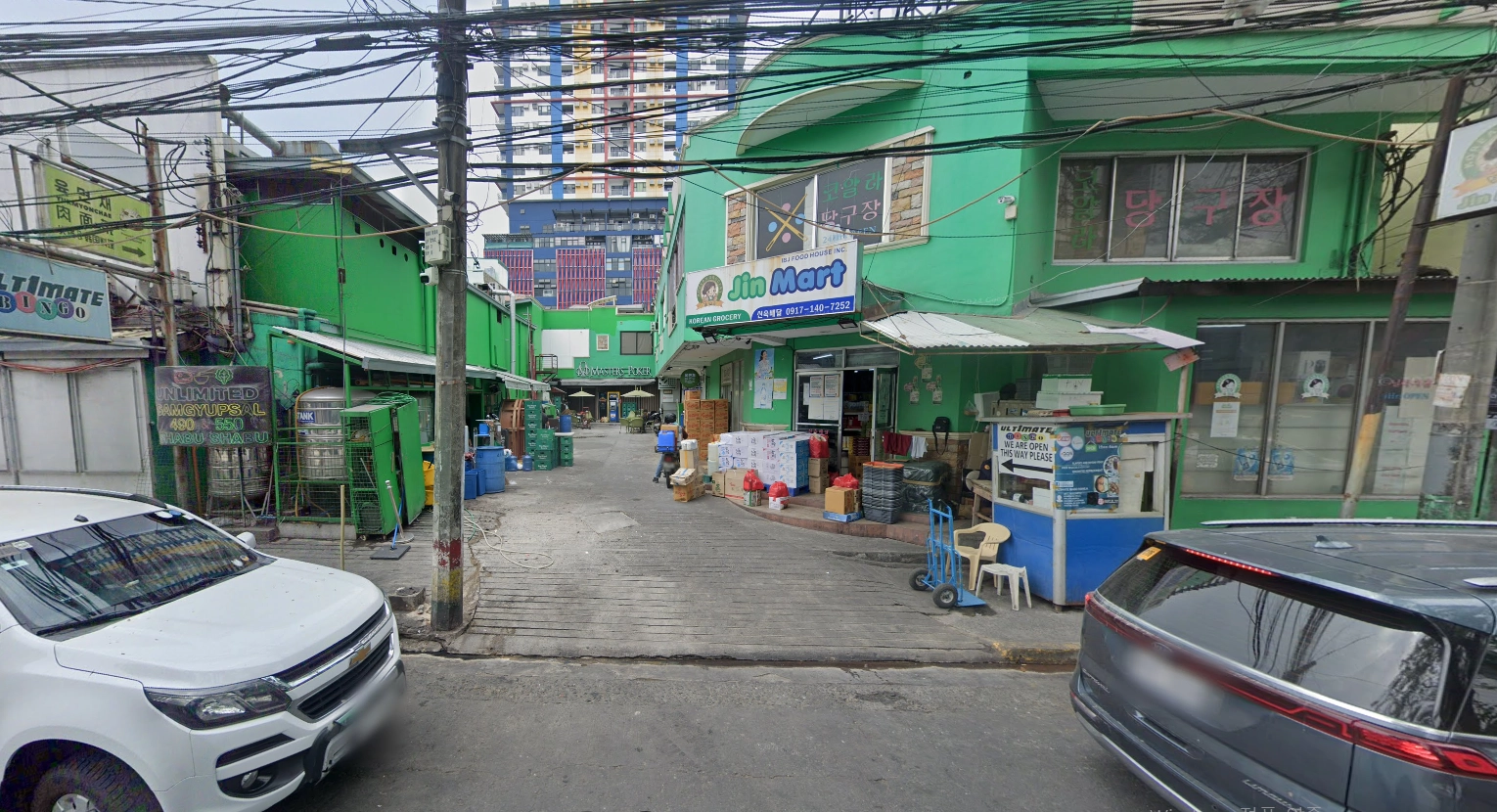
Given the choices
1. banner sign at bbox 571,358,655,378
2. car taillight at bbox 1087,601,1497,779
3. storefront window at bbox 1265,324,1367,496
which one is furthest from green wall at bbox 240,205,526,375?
banner sign at bbox 571,358,655,378

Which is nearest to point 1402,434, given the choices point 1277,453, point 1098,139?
point 1277,453

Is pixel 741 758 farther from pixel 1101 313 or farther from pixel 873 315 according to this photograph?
pixel 1101 313

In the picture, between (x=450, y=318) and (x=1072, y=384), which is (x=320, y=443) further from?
(x=1072, y=384)

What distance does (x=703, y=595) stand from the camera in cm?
533

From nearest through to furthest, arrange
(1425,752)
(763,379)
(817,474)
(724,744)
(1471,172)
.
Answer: (1425,752)
(724,744)
(1471,172)
(817,474)
(763,379)

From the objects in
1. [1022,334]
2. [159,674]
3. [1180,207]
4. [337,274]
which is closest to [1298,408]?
[1180,207]

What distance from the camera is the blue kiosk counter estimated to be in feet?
16.6

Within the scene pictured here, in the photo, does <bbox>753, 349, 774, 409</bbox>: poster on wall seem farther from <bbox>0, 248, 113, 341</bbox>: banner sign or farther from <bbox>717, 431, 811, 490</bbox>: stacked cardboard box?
<bbox>0, 248, 113, 341</bbox>: banner sign

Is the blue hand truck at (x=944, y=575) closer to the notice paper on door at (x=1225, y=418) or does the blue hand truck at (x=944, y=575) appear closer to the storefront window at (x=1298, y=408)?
the storefront window at (x=1298, y=408)

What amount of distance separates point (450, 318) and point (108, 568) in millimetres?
2568

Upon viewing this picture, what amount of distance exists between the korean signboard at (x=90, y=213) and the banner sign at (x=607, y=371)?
28.0 m

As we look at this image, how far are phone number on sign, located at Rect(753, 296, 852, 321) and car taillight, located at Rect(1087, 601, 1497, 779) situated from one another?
500cm

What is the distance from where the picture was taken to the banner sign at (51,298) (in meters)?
5.07

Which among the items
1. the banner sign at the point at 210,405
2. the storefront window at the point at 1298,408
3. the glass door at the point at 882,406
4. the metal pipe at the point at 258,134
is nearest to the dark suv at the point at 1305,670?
the storefront window at the point at 1298,408
